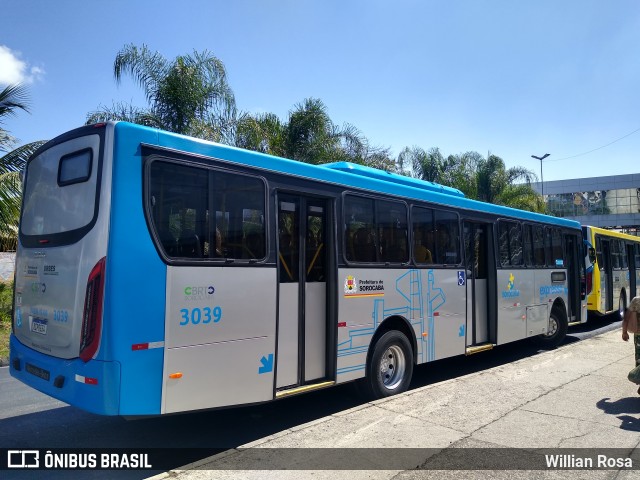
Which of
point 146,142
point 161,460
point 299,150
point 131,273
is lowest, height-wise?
point 161,460

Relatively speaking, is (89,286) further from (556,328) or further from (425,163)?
(425,163)

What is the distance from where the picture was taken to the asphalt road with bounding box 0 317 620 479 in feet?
17.7

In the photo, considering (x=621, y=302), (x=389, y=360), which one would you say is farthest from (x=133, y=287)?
(x=621, y=302)

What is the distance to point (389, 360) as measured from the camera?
24.3ft

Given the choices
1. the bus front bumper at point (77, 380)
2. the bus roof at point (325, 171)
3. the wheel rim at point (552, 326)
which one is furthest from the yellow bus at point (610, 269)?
the bus front bumper at point (77, 380)

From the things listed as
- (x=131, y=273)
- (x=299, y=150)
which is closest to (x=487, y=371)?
(x=131, y=273)

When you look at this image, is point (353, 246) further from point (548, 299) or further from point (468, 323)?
point (548, 299)

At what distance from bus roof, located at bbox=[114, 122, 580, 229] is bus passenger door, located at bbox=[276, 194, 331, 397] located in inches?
13.5

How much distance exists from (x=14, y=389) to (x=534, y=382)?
829 centimetres

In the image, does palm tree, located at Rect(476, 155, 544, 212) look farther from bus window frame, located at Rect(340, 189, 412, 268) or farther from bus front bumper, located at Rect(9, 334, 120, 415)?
bus front bumper, located at Rect(9, 334, 120, 415)

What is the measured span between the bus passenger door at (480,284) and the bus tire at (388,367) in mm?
2069

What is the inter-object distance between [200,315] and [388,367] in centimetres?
355

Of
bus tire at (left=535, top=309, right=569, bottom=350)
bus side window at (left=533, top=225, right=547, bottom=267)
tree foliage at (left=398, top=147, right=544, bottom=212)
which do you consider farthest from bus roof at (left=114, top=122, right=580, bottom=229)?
tree foliage at (left=398, top=147, right=544, bottom=212)

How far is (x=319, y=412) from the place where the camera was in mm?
6680
